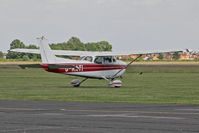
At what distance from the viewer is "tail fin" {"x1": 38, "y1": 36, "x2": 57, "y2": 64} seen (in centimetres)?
3434

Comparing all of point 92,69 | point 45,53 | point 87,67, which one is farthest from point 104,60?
point 45,53

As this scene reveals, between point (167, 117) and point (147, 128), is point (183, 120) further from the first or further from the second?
point (147, 128)

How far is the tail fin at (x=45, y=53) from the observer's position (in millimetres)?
34344

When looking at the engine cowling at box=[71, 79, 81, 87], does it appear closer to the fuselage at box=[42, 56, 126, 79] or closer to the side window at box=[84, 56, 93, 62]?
the fuselage at box=[42, 56, 126, 79]

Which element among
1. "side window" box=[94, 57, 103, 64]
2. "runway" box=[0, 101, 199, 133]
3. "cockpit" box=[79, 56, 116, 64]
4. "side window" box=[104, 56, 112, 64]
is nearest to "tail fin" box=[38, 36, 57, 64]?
"cockpit" box=[79, 56, 116, 64]

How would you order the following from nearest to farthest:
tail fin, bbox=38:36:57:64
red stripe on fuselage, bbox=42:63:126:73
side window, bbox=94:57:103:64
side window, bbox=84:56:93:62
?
1. tail fin, bbox=38:36:57:64
2. red stripe on fuselage, bbox=42:63:126:73
3. side window, bbox=84:56:93:62
4. side window, bbox=94:57:103:64

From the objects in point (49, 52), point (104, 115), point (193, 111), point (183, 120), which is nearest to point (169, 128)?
point (183, 120)

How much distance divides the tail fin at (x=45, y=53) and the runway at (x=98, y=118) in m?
13.2

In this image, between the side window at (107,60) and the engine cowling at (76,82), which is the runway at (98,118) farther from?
the side window at (107,60)

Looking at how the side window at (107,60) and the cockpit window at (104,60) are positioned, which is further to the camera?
the side window at (107,60)

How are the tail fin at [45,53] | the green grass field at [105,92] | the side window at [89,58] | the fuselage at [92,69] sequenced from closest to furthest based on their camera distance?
the green grass field at [105,92], the tail fin at [45,53], the fuselage at [92,69], the side window at [89,58]

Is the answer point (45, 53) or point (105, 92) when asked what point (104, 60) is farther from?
point (105, 92)

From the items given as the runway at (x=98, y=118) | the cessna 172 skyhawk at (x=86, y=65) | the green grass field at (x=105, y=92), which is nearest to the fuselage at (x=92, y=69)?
the cessna 172 skyhawk at (x=86, y=65)

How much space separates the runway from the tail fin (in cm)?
1318
